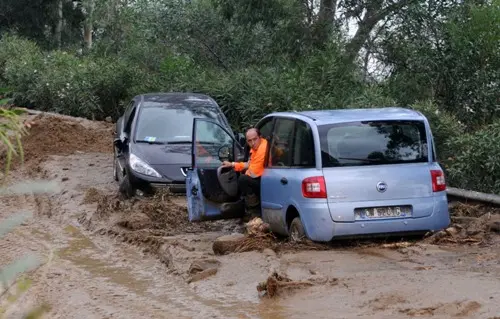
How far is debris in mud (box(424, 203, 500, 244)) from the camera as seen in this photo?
935 cm

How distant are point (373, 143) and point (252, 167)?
178 cm

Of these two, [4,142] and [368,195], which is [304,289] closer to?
[368,195]

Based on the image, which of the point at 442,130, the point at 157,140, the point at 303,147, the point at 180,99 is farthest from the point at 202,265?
the point at 180,99

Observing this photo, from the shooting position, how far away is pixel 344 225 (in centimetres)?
888

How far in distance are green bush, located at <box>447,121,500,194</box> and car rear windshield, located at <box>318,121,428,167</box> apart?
238 cm

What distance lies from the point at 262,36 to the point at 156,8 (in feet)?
10.1

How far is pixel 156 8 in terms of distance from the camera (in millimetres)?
22141

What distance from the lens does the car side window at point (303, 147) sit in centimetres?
930

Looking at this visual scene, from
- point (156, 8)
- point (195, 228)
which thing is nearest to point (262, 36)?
point (156, 8)

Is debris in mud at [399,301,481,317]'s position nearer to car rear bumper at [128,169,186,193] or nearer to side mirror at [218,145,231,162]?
side mirror at [218,145,231,162]

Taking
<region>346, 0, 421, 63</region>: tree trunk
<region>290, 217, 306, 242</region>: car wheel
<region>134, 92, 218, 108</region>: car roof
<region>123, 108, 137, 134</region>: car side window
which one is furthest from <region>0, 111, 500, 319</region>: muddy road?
<region>346, 0, 421, 63</region>: tree trunk

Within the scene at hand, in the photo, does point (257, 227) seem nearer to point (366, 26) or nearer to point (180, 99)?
point (180, 99)

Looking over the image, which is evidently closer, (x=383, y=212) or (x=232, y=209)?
(x=383, y=212)

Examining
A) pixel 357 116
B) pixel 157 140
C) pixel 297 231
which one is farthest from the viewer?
pixel 157 140
